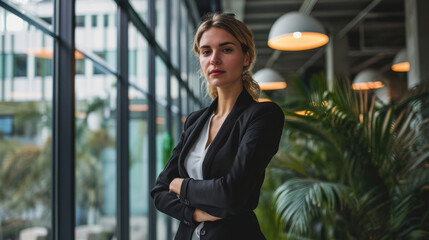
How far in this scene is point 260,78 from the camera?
6227 millimetres

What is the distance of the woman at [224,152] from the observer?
1195 mm

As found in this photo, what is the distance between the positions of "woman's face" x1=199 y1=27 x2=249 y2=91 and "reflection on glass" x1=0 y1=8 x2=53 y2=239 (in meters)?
0.97

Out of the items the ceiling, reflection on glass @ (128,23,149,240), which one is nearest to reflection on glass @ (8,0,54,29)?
reflection on glass @ (128,23,149,240)

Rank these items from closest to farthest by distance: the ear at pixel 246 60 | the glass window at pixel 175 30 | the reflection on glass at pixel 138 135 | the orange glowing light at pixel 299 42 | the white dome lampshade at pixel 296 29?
the ear at pixel 246 60, the white dome lampshade at pixel 296 29, the reflection on glass at pixel 138 135, the orange glowing light at pixel 299 42, the glass window at pixel 175 30

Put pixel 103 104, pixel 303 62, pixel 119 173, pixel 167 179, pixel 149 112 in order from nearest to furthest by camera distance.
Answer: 1. pixel 167 179
2. pixel 103 104
3. pixel 119 173
4. pixel 149 112
5. pixel 303 62

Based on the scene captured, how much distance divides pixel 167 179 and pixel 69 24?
1.32 metres

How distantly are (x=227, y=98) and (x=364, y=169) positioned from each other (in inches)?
76.0

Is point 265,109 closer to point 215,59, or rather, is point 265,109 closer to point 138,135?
point 215,59

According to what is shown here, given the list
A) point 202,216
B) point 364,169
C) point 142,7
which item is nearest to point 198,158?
point 202,216

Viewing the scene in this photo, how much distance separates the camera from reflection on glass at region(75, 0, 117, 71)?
108 inches

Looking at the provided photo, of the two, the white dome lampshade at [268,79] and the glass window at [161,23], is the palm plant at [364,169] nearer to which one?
the glass window at [161,23]

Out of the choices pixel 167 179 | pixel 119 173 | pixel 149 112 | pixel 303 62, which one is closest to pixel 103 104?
pixel 119 173

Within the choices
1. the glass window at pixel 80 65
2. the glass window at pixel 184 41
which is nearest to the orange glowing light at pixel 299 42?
the glass window at pixel 80 65

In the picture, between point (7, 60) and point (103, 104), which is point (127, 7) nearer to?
point (103, 104)
